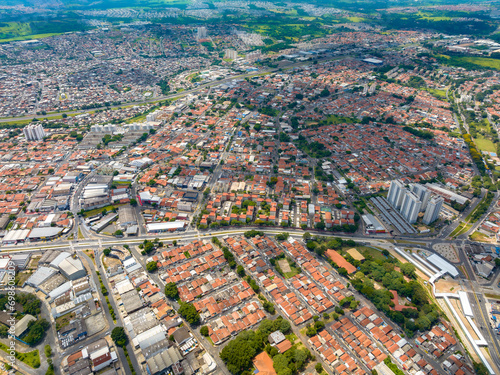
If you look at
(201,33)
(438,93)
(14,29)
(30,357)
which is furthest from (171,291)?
(14,29)

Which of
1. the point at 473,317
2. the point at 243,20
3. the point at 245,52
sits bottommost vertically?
the point at 473,317

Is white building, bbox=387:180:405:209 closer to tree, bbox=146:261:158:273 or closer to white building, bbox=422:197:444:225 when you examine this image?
white building, bbox=422:197:444:225

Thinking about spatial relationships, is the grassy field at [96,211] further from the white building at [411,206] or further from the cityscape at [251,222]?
the white building at [411,206]

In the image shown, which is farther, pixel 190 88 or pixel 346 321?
pixel 190 88

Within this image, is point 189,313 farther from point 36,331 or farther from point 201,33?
point 201,33

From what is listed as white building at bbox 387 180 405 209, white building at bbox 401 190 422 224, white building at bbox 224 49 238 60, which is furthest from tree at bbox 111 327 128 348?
white building at bbox 224 49 238 60

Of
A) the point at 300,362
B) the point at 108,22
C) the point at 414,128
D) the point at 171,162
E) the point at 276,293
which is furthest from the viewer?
the point at 108,22

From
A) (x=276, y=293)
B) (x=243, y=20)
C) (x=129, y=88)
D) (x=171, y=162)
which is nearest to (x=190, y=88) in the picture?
(x=129, y=88)

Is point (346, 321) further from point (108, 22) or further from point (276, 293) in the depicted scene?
point (108, 22)
